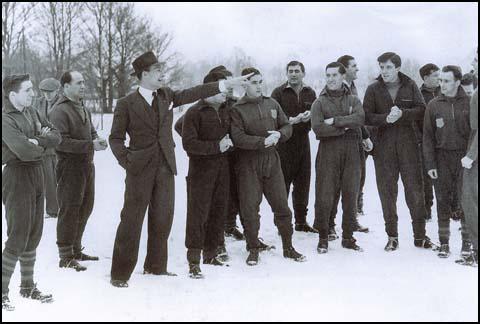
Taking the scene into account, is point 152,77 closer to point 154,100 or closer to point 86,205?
point 154,100

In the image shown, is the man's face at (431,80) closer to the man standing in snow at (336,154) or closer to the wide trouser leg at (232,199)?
the man standing in snow at (336,154)

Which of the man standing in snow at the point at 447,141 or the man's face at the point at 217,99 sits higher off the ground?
the man's face at the point at 217,99

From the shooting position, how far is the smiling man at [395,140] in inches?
279

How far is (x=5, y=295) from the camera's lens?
495cm

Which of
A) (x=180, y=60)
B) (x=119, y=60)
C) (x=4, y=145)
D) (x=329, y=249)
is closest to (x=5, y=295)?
(x=4, y=145)

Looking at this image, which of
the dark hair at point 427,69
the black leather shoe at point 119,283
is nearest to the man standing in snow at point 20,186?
the black leather shoe at point 119,283

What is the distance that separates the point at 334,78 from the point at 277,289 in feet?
9.42

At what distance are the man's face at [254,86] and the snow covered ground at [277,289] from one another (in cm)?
196

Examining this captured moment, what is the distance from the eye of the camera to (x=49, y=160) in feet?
30.6

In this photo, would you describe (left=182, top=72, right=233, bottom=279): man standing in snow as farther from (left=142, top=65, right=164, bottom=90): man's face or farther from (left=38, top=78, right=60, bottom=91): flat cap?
(left=38, top=78, right=60, bottom=91): flat cap

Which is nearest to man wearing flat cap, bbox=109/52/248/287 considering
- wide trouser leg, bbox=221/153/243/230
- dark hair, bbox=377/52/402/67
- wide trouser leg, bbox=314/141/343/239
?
wide trouser leg, bbox=221/153/243/230

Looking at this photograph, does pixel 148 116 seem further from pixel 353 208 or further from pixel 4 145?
pixel 353 208

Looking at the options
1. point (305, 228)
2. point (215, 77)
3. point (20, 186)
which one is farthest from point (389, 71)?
point (20, 186)

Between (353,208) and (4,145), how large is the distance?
4166mm
